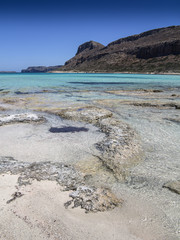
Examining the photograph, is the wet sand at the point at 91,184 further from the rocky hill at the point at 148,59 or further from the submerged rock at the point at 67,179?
the rocky hill at the point at 148,59

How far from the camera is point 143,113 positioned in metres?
10.7

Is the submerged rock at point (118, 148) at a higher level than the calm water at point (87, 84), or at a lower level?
lower

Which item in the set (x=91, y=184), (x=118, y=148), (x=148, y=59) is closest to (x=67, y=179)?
(x=91, y=184)

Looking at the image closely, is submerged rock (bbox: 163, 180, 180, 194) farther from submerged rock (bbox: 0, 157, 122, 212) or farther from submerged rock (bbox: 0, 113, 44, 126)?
submerged rock (bbox: 0, 113, 44, 126)

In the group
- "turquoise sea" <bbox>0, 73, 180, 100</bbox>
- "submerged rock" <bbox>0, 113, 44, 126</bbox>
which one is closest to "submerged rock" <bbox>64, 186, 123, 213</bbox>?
"submerged rock" <bbox>0, 113, 44, 126</bbox>

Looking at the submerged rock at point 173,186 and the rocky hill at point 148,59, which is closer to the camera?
the submerged rock at point 173,186

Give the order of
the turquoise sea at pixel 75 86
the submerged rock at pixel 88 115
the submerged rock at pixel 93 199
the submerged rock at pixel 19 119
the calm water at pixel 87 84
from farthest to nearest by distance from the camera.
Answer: the calm water at pixel 87 84 → the turquoise sea at pixel 75 86 → the submerged rock at pixel 88 115 → the submerged rock at pixel 19 119 → the submerged rock at pixel 93 199

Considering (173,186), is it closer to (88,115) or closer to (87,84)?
(88,115)

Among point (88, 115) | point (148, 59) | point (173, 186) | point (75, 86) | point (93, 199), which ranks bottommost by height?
point (173, 186)

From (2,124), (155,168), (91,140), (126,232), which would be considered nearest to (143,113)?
(91,140)

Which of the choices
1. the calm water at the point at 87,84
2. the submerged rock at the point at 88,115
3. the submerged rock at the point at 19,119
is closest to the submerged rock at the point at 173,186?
the submerged rock at the point at 88,115

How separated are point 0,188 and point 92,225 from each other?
6.48 ft

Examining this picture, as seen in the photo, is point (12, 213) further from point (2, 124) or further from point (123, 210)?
point (2, 124)

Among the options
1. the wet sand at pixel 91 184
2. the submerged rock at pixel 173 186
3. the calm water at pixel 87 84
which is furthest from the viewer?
the calm water at pixel 87 84
